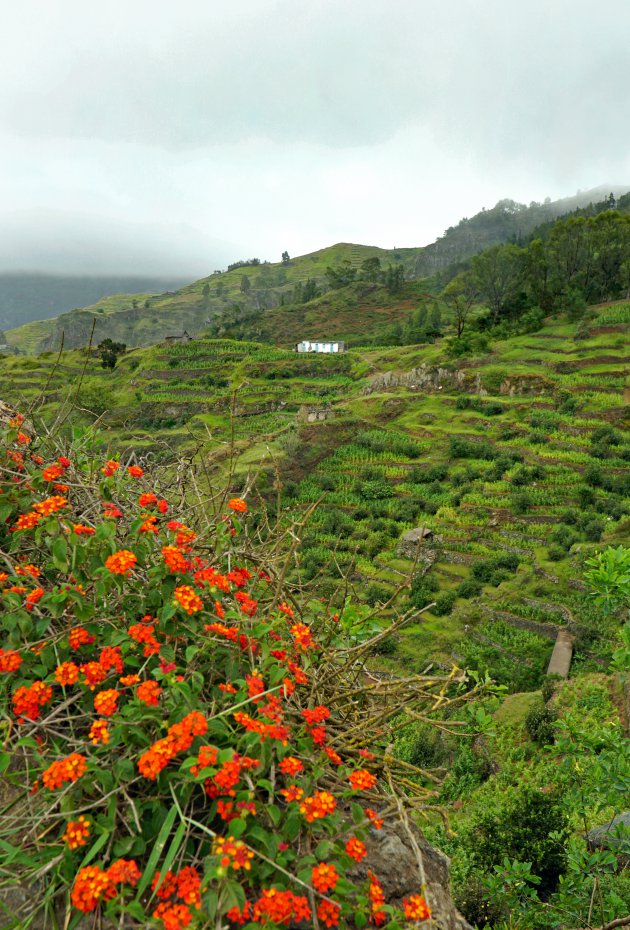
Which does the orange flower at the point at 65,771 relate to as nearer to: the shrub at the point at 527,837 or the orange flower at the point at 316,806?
the orange flower at the point at 316,806

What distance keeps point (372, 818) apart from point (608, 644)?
19.9 metres

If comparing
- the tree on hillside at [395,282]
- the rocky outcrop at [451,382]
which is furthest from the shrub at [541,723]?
the tree on hillside at [395,282]

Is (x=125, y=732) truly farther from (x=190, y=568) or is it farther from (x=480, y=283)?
(x=480, y=283)

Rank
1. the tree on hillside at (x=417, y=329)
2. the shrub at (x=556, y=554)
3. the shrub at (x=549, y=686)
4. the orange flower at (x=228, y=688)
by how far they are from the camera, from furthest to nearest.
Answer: the tree on hillside at (x=417, y=329)
the shrub at (x=556, y=554)
the shrub at (x=549, y=686)
the orange flower at (x=228, y=688)

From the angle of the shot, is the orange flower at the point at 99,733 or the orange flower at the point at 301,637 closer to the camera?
the orange flower at the point at 99,733

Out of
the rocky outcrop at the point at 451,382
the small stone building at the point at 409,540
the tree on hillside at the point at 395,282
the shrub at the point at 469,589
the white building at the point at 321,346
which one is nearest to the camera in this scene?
the shrub at the point at 469,589

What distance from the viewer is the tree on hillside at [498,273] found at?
172 ft

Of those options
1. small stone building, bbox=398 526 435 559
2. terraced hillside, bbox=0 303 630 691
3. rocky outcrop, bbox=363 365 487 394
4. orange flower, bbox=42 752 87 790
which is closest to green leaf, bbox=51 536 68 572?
orange flower, bbox=42 752 87 790

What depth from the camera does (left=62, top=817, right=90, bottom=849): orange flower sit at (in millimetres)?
1239

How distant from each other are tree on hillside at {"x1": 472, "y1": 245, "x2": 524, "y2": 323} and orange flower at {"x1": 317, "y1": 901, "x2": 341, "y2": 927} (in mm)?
58183

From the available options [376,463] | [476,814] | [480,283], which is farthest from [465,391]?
[476,814]

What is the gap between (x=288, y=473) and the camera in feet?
117

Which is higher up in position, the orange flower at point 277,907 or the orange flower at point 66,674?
the orange flower at point 66,674

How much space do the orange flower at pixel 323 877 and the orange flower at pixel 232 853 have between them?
0.18 m
